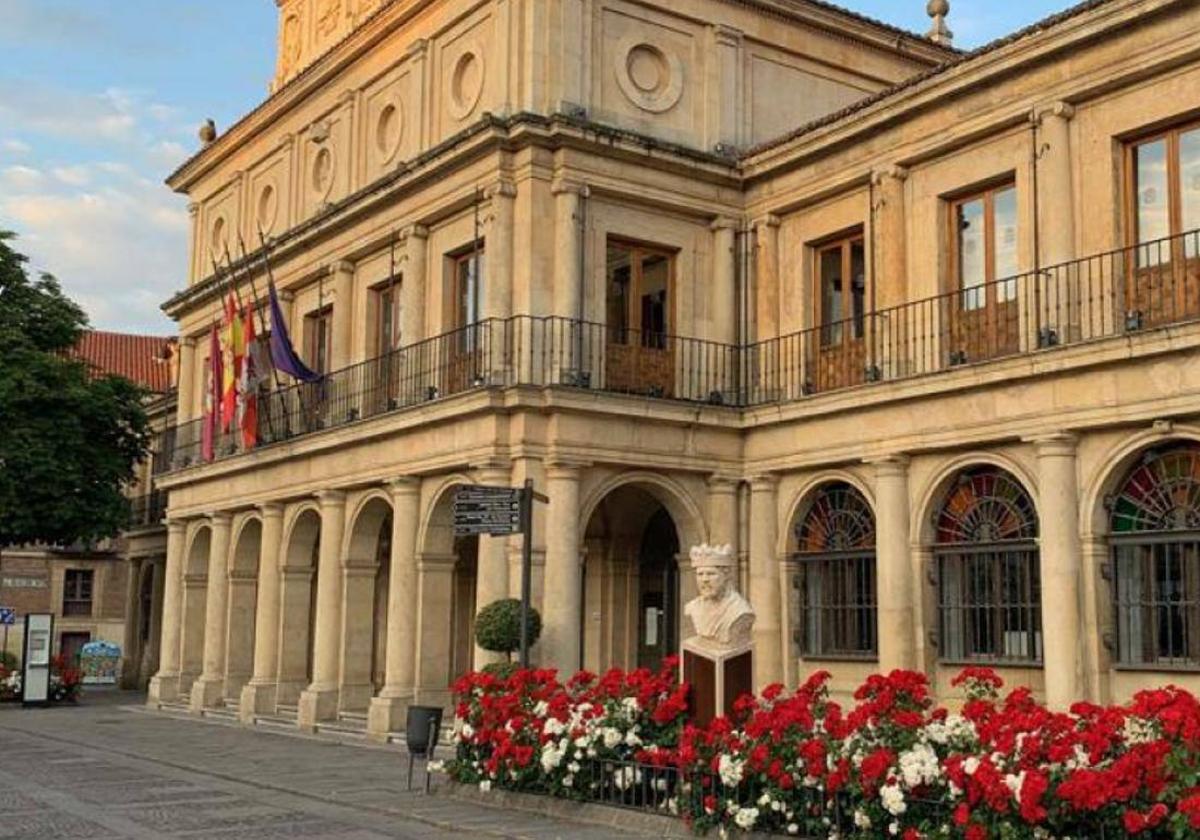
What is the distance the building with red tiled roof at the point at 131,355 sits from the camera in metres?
57.3

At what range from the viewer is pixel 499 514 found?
1542 centimetres

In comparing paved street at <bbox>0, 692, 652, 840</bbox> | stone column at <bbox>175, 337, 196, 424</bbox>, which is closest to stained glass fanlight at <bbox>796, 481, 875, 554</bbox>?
paved street at <bbox>0, 692, 652, 840</bbox>

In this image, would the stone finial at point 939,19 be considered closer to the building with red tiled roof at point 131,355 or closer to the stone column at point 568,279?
the stone column at point 568,279

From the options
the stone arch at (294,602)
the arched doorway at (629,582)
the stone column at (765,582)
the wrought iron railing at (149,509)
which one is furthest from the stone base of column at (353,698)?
the wrought iron railing at (149,509)

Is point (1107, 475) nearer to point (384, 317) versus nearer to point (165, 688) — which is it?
point (384, 317)

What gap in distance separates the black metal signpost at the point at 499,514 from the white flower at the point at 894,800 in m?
6.01

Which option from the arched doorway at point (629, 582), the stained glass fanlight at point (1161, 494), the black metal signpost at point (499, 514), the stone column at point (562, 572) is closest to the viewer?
the black metal signpost at point (499, 514)

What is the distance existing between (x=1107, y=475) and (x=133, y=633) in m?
30.7

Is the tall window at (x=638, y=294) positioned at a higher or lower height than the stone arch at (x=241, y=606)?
higher

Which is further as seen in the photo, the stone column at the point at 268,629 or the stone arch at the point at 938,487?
the stone column at the point at 268,629

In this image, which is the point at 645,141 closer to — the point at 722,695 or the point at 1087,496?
the point at 1087,496

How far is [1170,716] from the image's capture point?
9.28 metres

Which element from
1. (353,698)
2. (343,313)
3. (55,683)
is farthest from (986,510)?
(55,683)

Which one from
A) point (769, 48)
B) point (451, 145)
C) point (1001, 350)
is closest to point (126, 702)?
point (451, 145)
